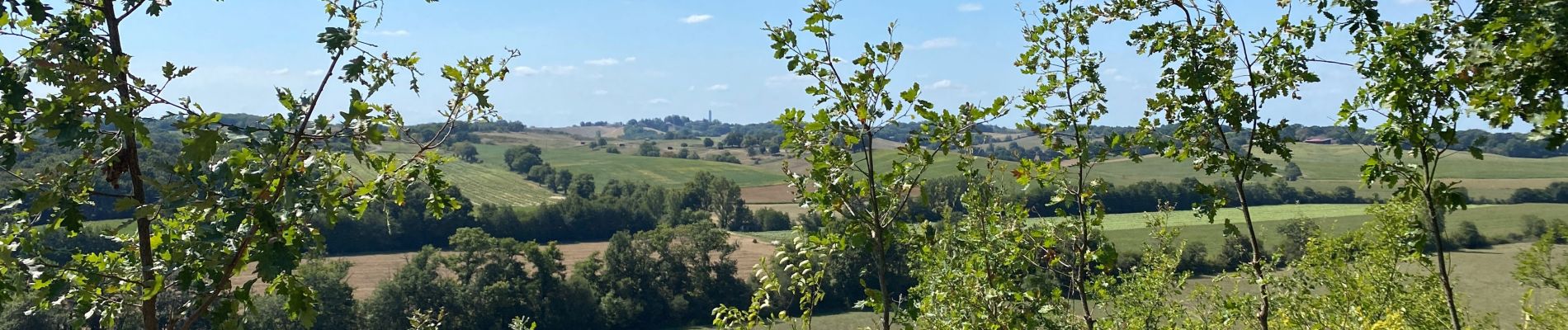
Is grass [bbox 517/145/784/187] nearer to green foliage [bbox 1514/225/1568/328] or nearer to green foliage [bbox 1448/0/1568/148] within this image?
green foliage [bbox 1514/225/1568/328]

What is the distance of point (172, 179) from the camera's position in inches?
127

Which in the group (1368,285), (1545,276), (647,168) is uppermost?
(1545,276)

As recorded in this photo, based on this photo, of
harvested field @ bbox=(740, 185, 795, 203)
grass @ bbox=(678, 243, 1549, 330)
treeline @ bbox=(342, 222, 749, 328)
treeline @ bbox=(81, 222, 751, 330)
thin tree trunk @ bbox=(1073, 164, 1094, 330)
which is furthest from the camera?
harvested field @ bbox=(740, 185, 795, 203)

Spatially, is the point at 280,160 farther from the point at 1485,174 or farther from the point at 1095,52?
the point at 1485,174

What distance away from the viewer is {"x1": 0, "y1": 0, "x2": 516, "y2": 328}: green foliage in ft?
9.43

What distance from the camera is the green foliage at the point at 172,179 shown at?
9.43ft

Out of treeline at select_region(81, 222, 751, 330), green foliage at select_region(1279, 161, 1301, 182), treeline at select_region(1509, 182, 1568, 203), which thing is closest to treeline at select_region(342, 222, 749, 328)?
treeline at select_region(81, 222, 751, 330)

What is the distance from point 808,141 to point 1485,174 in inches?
3782

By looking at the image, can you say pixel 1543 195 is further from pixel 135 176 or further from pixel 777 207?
pixel 135 176

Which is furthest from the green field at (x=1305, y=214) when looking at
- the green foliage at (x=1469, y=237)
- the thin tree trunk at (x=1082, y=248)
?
the thin tree trunk at (x=1082, y=248)

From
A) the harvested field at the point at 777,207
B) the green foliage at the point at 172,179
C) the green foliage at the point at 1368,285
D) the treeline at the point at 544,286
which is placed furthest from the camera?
the harvested field at the point at 777,207

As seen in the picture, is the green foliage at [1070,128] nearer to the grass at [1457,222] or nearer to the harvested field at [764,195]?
the grass at [1457,222]

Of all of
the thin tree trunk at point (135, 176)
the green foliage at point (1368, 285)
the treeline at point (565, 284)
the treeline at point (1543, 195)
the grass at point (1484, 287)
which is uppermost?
the thin tree trunk at point (135, 176)

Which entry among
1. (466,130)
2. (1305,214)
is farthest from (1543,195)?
(466,130)
